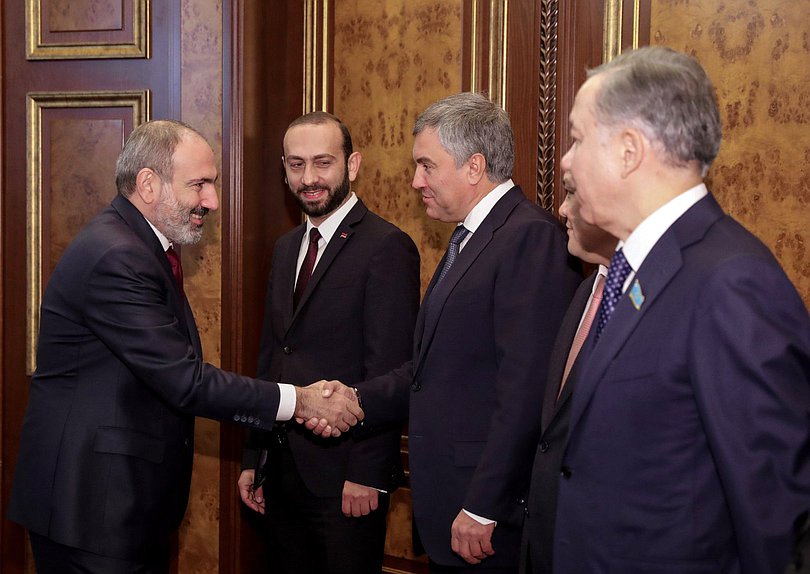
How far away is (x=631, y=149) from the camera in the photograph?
1604 mm

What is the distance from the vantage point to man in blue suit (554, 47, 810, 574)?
1443 millimetres

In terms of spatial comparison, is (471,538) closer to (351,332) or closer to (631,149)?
(351,332)

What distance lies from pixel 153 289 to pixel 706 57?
2065mm

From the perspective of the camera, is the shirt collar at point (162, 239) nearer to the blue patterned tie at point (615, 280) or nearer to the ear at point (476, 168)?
the ear at point (476, 168)

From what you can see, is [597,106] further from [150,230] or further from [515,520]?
[150,230]

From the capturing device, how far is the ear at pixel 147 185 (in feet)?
8.99

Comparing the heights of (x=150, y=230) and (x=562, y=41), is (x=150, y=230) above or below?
below

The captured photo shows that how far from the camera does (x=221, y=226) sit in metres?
3.68

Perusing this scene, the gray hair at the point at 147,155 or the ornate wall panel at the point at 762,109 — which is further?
the ornate wall panel at the point at 762,109

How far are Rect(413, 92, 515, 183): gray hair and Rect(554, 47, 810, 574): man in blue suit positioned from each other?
88 cm

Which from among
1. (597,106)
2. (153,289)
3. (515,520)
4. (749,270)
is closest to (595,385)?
(749,270)

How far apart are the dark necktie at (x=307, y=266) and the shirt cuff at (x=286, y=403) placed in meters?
0.38

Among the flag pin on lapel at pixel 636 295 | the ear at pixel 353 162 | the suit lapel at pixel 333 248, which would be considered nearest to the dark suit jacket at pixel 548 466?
the flag pin on lapel at pixel 636 295

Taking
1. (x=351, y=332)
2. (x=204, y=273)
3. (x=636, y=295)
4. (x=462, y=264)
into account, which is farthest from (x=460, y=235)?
(x=204, y=273)
